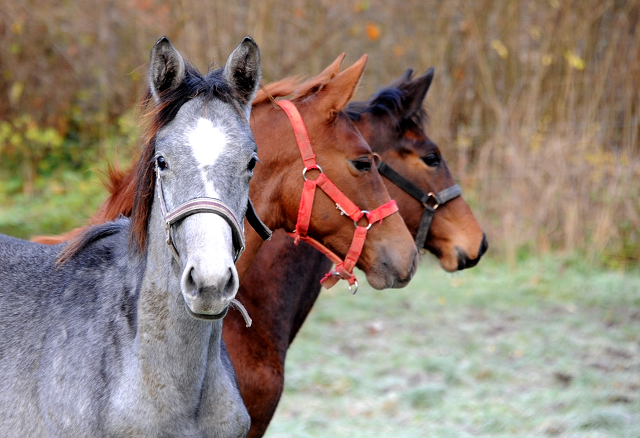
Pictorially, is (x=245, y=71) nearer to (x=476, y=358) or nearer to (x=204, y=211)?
(x=204, y=211)

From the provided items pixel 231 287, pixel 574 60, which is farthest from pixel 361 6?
pixel 231 287

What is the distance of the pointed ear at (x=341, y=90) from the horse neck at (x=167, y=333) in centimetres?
128

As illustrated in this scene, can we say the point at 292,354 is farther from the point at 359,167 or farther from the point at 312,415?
the point at 359,167

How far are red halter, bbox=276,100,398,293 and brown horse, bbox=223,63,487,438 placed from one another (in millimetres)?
311

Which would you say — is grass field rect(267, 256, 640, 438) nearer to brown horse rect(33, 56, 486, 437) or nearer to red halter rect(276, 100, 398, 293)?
brown horse rect(33, 56, 486, 437)

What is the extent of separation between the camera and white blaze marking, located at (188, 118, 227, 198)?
2.05 m

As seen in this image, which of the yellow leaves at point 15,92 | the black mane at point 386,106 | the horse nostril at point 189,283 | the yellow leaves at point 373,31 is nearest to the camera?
the horse nostril at point 189,283

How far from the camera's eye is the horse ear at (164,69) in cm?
220

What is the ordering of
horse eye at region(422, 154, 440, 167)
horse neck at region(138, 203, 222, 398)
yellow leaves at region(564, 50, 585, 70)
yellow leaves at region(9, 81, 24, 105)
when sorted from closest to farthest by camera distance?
horse neck at region(138, 203, 222, 398) → horse eye at region(422, 154, 440, 167) → yellow leaves at region(9, 81, 24, 105) → yellow leaves at region(564, 50, 585, 70)

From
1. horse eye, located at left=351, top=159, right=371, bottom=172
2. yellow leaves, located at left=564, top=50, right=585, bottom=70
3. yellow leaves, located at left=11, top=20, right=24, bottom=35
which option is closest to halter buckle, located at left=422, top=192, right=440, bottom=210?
horse eye, located at left=351, top=159, right=371, bottom=172

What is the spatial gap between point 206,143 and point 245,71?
1.39ft

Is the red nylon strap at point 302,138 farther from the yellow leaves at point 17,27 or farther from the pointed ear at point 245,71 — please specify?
the yellow leaves at point 17,27

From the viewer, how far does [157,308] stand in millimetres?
2197

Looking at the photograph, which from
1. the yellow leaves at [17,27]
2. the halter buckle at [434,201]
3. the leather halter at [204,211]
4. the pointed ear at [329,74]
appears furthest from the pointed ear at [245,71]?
the yellow leaves at [17,27]
